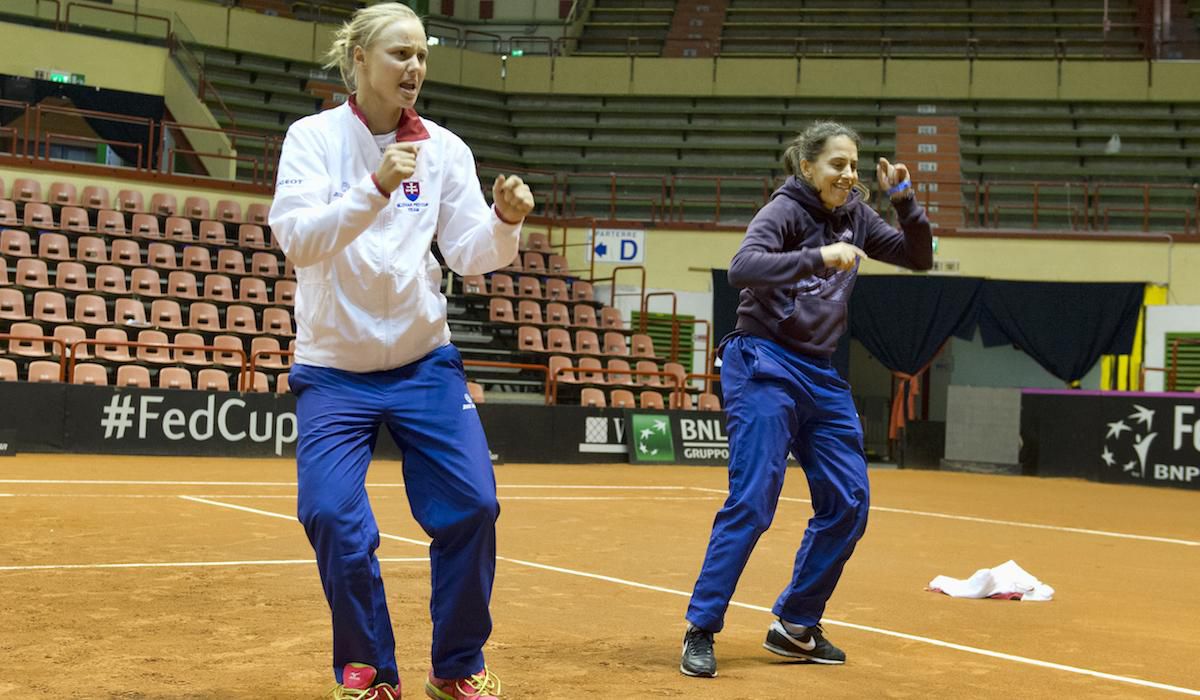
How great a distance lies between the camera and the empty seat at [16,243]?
19.6 m

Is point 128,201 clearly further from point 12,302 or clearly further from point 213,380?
point 213,380

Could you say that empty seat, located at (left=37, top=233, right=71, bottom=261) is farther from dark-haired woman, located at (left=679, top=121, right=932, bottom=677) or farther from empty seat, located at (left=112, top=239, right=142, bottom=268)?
dark-haired woman, located at (left=679, top=121, right=932, bottom=677)

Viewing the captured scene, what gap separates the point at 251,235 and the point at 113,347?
15.3 ft

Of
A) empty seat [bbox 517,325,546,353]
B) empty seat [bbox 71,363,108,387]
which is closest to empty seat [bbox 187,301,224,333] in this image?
empty seat [bbox 71,363,108,387]

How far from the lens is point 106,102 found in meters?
26.1

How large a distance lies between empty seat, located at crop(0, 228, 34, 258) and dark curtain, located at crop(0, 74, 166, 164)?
486 cm

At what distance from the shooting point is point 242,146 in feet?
87.4

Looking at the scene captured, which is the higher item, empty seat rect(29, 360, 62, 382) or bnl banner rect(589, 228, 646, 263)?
bnl banner rect(589, 228, 646, 263)

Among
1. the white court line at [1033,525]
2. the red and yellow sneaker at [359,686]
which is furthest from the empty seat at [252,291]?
the red and yellow sneaker at [359,686]

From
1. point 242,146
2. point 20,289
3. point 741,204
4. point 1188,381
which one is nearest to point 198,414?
point 20,289

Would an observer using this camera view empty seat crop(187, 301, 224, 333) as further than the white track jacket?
Yes

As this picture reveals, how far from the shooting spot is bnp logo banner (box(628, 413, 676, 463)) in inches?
782

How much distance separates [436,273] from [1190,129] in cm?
2901

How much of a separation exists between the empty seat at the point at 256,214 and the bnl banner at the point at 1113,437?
13648mm
